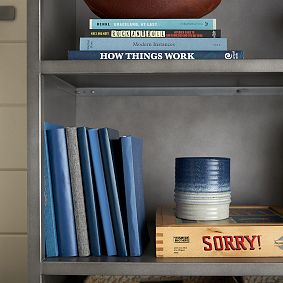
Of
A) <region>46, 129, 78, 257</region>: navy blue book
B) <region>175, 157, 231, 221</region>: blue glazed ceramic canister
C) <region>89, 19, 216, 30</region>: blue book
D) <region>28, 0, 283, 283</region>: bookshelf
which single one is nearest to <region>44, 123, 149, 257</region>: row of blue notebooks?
<region>46, 129, 78, 257</region>: navy blue book

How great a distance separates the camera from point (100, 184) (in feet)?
3.43

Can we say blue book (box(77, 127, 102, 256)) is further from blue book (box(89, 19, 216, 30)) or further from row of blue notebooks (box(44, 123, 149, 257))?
blue book (box(89, 19, 216, 30))

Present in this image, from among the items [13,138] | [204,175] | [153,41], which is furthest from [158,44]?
[13,138]

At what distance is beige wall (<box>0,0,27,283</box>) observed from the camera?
1.42 m

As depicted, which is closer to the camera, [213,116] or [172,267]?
[172,267]

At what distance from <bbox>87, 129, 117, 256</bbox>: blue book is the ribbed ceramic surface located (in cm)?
17

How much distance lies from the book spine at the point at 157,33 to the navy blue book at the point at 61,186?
22 centimetres

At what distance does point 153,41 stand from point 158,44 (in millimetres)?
13

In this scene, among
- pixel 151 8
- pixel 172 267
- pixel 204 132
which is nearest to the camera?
pixel 172 267

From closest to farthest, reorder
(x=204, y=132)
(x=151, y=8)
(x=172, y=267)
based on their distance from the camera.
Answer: (x=172, y=267) < (x=151, y=8) < (x=204, y=132)

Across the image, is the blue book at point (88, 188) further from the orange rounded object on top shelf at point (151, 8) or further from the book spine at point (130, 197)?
the orange rounded object on top shelf at point (151, 8)

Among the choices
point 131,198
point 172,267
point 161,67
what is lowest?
point 172,267

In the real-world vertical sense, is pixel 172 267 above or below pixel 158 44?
below

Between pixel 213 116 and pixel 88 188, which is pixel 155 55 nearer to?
pixel 88 188
